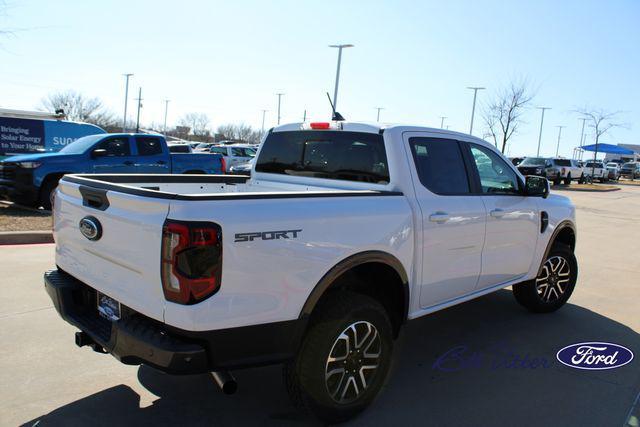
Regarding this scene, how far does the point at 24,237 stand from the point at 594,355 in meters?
7.86

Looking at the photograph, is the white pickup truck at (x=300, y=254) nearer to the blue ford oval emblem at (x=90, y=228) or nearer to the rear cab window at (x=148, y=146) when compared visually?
the blue ford oval emblem at (x=90, y=228)

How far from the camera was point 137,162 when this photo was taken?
1202cm

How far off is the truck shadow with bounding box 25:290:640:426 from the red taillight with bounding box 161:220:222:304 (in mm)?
1104

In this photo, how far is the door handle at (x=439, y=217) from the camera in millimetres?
3577

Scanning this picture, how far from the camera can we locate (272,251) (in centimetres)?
258

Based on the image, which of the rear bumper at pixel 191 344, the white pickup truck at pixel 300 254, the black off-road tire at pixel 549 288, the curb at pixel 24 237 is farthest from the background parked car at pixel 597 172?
the rear bumper at pixel 191 344

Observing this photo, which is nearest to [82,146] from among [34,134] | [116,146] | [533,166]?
[116,146]

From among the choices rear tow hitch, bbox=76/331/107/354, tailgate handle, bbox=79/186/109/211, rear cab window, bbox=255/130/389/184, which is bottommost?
rear tow hitch, bbox=76/331/107/354

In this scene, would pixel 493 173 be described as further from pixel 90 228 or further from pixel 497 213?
pixel 90 228

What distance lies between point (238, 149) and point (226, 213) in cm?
2166

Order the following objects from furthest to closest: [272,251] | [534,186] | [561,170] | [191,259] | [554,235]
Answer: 1. [561,170]
2. [554,235]
3. [534,186]
4. [272,251]
5. [191,259]

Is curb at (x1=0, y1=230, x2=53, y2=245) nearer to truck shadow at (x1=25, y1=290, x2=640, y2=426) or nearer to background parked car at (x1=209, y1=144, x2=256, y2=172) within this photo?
truck shadow at (x1=25, y1=290, x2=640, y2=426)

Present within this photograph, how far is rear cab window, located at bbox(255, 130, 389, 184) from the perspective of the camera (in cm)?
378

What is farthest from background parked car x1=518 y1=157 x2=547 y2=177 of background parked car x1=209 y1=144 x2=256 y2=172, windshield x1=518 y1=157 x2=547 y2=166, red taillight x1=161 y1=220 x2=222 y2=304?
red taillight x1=161 y1=220 x2=222 y2=304
